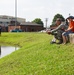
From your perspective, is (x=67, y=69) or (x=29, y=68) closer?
(x=67, y=69)

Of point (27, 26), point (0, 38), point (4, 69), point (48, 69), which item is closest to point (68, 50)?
point (48, 69)

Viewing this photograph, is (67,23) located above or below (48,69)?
above

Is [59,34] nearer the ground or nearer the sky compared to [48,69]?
nearer the sky

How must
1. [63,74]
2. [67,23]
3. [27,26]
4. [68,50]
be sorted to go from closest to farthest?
[63,74], [68,50], [67,23], [27,26]

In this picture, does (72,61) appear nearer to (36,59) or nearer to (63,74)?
(63,74)

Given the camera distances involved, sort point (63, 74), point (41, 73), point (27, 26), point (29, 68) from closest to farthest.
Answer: point (63, 74) → point (41, 73) → point (29, 68) → point (27, 26)

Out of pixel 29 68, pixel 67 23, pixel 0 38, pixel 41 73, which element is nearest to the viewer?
pixel 41 73

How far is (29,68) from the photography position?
8.55 metres

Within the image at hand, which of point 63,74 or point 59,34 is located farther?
point 59,34

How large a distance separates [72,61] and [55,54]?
1613 mm

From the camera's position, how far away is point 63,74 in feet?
23.4

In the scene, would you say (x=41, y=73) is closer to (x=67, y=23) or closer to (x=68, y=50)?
(x=68, y=50)

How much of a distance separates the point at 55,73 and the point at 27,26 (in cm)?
6830

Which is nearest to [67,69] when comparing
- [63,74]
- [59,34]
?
[63,74]
